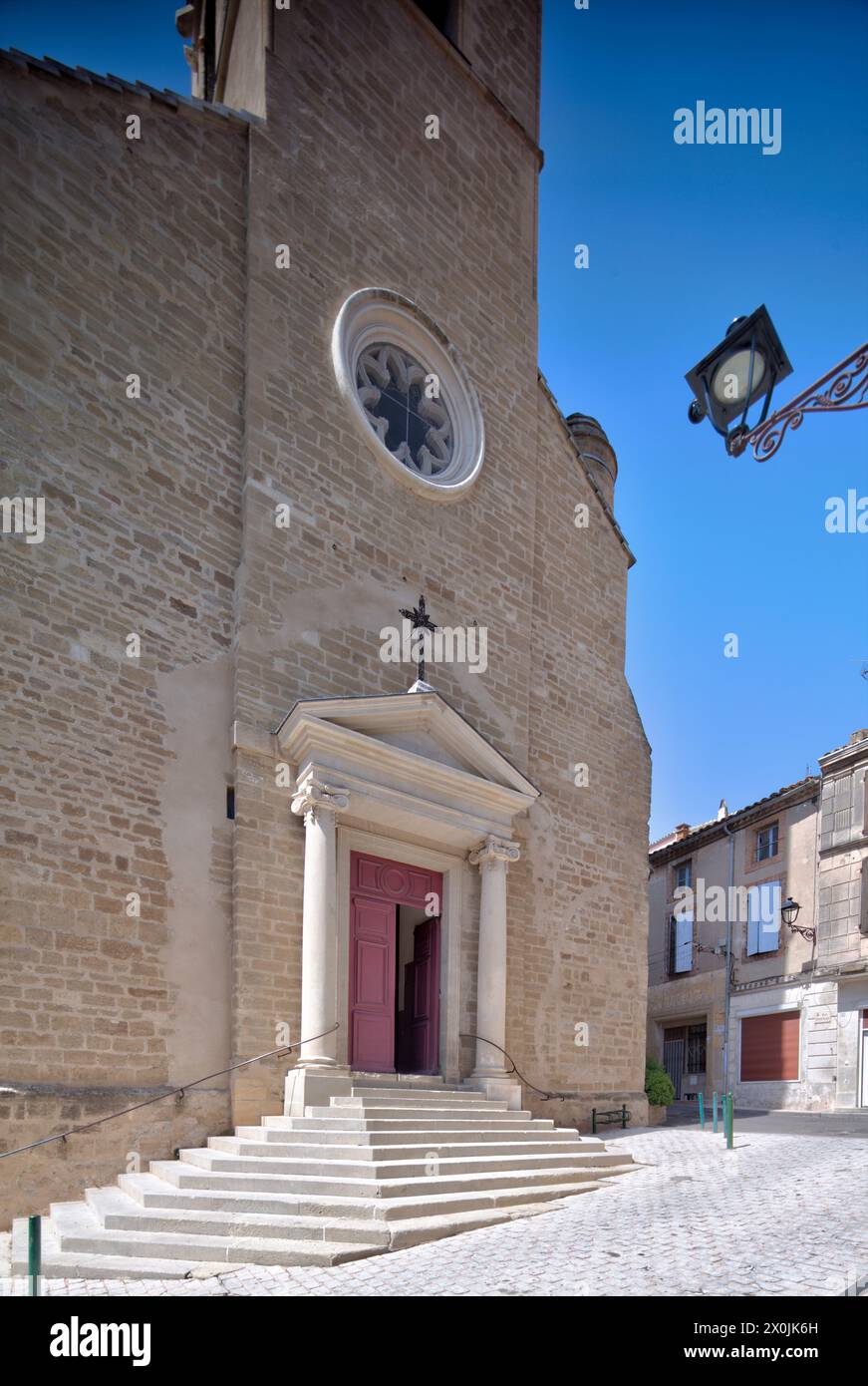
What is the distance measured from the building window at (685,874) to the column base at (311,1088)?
15.8 meters

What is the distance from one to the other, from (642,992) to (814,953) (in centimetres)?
721

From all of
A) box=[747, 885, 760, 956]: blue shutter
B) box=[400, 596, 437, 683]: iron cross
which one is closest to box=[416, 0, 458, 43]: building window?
box=[400, 596, 437, 683]: iron cross

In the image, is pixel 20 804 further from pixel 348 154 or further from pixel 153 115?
pixel 348 154

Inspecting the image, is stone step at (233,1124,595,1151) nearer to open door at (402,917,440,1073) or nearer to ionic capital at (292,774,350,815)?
open door at (402,917,440,1073)

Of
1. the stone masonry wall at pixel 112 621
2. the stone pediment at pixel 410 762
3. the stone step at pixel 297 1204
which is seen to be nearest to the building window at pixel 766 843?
the stone pediment at pixel 410 762

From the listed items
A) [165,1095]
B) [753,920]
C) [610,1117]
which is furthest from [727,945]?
[165,1095]

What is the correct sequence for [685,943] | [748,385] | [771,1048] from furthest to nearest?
[685,943]
[771,1048]
[748,385]

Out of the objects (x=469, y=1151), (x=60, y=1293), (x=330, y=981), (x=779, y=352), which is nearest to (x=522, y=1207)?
(x=469, y=1151)

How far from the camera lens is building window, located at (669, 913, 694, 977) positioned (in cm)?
2280

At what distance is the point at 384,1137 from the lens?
7.79 m

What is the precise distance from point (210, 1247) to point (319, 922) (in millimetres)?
3204

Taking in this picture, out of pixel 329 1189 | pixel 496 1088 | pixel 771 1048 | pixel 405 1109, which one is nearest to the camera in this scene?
pixel 329 1189

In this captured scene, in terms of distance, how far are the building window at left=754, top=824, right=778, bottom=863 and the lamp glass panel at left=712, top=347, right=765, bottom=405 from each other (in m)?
17.2

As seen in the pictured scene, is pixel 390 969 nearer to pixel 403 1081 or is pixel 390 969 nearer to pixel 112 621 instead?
pixel 403 1081
